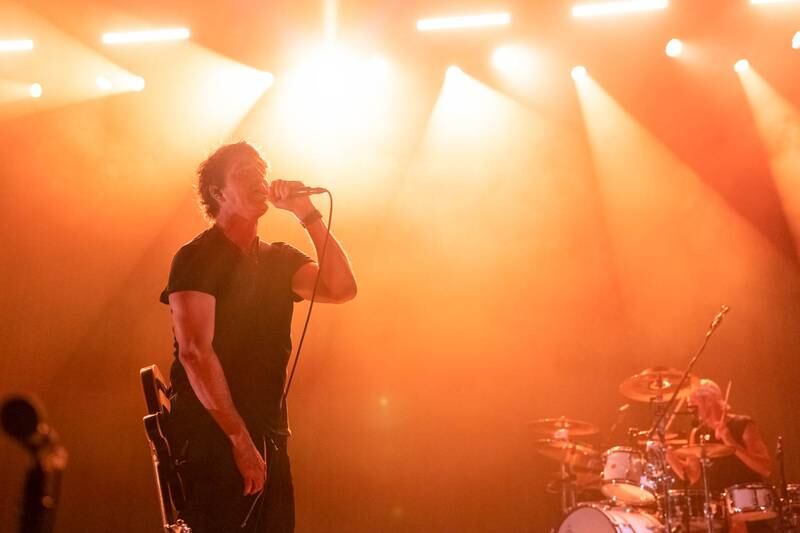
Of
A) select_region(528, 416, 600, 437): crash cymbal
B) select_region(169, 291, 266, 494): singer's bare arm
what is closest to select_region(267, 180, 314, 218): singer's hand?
select_region(169, 291, 266, 494): singer's bare arm

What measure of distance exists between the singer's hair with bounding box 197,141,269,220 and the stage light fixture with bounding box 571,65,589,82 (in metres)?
3.99

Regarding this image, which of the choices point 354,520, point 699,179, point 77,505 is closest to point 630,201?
point 699,179

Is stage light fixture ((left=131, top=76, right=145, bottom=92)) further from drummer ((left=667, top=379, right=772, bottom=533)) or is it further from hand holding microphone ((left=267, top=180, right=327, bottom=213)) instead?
drummer ((left=667, top=379, right=772, bottom=533))

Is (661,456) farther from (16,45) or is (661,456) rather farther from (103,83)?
(16,45)

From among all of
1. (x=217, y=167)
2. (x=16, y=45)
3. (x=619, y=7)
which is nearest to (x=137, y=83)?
(x=16, y=45)

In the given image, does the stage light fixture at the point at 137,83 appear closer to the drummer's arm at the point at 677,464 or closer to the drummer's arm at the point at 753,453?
the drummer's arm at the point at 677,464

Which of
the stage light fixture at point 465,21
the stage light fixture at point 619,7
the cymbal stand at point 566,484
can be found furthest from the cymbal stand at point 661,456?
the stage light fixture at point 465,21

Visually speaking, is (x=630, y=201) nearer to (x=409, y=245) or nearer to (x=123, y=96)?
(x=409, y=245)

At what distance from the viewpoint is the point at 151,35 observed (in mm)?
5996

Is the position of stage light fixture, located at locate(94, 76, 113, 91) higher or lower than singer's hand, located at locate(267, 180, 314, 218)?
higher

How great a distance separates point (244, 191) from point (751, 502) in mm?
→ 3921

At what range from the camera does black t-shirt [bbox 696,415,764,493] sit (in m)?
5.36

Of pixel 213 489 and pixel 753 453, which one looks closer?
pixel 213 489

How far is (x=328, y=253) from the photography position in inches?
103
